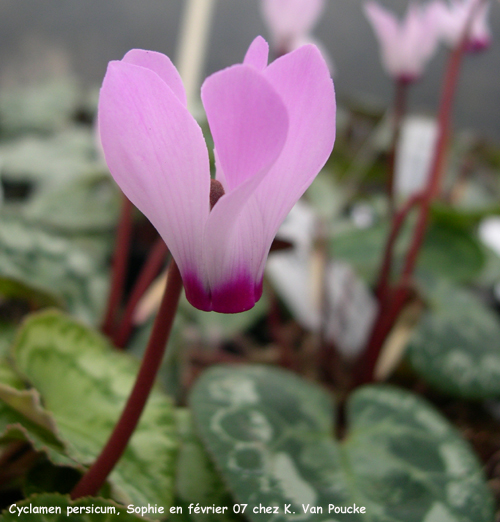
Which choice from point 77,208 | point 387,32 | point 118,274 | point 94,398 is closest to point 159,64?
point 94,398

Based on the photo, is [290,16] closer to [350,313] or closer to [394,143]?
[394,143]

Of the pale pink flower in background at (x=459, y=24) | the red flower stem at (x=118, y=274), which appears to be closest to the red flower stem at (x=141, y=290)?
the red flower stem at (x=118, y=274)

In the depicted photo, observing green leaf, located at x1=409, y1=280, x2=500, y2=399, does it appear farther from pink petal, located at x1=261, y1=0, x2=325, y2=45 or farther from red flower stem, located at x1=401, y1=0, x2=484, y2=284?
pink petal, located at x1=261, y1=0, x2=325, y2=45

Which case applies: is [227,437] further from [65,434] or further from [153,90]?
[153,90]

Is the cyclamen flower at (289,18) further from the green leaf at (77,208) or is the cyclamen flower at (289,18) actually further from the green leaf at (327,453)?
the green leaf at (327,453)

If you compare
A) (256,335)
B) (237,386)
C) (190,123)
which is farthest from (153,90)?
(256,335)

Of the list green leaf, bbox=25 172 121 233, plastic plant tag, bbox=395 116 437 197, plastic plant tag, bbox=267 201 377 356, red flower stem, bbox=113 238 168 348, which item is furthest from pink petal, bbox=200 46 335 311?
plastic plant tag, bbox=395 116 437 197
